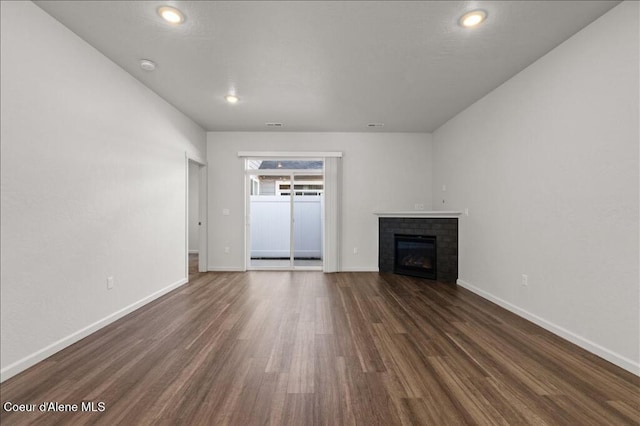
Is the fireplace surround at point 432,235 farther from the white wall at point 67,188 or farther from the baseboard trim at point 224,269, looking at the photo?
the white wall at point 67,188

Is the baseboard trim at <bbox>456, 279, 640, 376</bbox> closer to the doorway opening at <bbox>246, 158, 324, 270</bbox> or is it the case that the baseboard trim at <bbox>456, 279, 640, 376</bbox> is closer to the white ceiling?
the white ceiling

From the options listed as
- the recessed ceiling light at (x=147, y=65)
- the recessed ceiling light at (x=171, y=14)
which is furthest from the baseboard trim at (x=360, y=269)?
the recessed ceiling light at (x=171, y=14)

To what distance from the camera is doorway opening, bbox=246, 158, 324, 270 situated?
17.9ft

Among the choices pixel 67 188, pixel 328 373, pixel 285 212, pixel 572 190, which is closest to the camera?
pixel 328 373

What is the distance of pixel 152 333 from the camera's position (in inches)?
98.2

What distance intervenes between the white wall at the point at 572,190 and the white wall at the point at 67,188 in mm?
4230

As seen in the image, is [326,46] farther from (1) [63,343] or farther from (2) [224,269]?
(2) [224,269]

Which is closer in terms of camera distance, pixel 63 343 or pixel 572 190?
pixel 63 343

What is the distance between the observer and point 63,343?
2184 millimetres

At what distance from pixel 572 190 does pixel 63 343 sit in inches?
175

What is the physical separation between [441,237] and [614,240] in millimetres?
2465

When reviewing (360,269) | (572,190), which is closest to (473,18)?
(572,190)

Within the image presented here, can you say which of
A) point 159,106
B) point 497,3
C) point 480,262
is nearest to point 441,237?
point 480,262

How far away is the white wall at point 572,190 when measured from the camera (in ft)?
6.41
